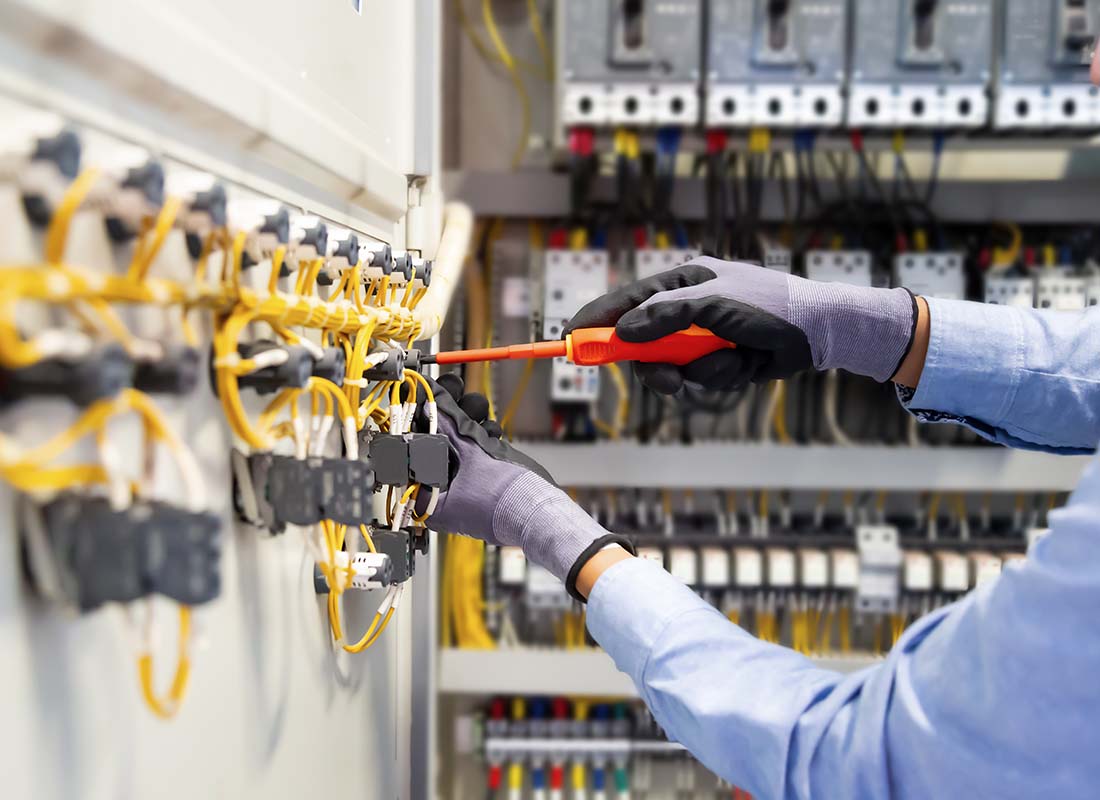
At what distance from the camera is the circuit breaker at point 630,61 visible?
4.46 feet

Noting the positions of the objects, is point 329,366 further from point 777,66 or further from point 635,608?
point 777,66

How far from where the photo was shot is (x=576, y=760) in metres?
1.69

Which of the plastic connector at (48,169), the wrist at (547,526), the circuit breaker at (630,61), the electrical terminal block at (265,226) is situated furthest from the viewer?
the circuit breaker at (630,61)

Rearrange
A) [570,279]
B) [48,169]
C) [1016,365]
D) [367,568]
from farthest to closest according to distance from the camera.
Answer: [570,279], [1016,365], [367,568], [48,169]

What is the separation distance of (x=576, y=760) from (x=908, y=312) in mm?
1228

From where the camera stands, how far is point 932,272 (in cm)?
155

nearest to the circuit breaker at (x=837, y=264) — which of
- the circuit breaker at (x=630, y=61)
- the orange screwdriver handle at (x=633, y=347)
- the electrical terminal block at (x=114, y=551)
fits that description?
the circuit breaker at (x=630, y=61)

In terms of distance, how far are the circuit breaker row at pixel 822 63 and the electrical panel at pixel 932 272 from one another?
260 mm

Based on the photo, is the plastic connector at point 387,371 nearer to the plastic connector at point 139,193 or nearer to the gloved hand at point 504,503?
the gloved hand at point 504,503

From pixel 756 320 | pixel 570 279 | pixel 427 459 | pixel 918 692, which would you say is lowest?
pixel 918 692

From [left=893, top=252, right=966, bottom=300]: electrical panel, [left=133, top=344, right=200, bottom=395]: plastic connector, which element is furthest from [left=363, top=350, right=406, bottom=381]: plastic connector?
[left=893, top=252, right=966, bottom=300]: electrical panel

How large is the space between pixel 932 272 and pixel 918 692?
4.01ft

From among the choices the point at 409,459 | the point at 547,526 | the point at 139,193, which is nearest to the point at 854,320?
the point at 547,526

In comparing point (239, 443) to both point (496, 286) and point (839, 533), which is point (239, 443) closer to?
point (496, 286)
